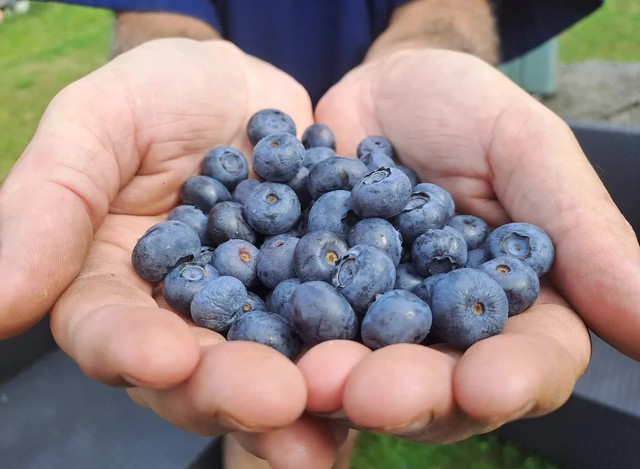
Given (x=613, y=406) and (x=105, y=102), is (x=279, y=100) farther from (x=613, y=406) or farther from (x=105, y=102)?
(x=613, y=406)

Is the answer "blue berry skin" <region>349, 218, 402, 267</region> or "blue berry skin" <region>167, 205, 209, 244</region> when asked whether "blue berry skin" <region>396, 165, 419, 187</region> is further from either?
"blue berry skin" <region>167, 205, 209, 244</region>

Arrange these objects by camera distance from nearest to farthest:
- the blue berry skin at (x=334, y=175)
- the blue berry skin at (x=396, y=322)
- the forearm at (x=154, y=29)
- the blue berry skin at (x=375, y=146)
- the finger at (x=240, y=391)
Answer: the finger at (x=240, y=391) < the blue berry skin at (x=396, y=322) < the blue berry skin at (x=334, y=175) < the blue berry skin at (x=375, y=146) < the forearm at (x=154, y=29)

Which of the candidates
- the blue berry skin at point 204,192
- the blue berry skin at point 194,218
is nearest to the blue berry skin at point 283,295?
the blue berry skin at point 194,218

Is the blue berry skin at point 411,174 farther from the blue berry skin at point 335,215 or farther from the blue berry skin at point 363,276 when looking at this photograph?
the blue berry skin at point 363,276

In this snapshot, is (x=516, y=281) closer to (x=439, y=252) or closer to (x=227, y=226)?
(x=439, y=252)

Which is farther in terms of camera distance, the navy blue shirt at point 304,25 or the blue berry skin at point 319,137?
the navy blue shirt at point 304,25

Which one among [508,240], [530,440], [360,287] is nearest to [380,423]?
[360,287]

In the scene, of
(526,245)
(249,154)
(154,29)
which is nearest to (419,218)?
(526,245)
